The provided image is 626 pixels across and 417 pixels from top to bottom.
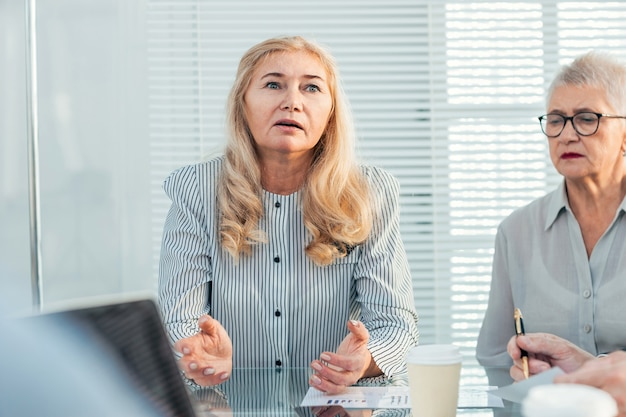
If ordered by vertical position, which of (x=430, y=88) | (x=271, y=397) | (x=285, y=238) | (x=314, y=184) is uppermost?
(x=430, y=88)

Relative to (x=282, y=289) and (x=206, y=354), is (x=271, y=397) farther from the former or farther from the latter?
(x=282, y=289)

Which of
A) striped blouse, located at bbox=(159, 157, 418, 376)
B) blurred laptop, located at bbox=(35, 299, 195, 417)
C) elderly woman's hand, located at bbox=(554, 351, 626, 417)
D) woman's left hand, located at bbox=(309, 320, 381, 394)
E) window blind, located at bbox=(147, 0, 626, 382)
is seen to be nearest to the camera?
blurred laptop, located at bbox=(35, 299, 195, 417)

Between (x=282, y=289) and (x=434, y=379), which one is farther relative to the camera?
(x=282, y=289)

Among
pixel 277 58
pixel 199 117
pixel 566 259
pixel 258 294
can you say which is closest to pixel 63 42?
pixel 199 117

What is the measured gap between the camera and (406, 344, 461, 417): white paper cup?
1.09 m

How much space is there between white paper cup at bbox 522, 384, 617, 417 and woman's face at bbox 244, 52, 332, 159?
1.22 meters

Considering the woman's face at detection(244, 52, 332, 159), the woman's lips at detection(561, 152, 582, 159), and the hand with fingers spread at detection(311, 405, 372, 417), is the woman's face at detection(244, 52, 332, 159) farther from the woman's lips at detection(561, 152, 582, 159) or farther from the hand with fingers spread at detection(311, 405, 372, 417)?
the hand with fingers spread at detection(311, 405, 372, 417)

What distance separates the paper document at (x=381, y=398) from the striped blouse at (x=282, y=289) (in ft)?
1.32

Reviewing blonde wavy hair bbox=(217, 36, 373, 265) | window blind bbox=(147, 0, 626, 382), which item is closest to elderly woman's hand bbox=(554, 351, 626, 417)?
blonde wavy hair bbox=(217, 36, 373, 265)

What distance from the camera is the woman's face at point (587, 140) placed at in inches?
73.0

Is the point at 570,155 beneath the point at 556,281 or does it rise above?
above

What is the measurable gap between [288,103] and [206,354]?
0.65m

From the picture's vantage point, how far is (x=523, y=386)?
3.85 feet

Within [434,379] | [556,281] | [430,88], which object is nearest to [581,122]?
[556,281]
